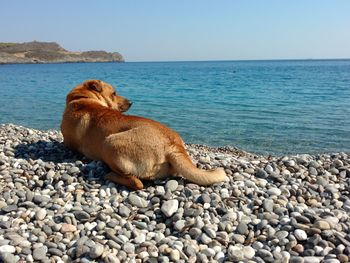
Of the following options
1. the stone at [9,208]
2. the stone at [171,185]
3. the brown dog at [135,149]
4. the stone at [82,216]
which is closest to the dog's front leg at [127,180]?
the brown dog at [135,149]

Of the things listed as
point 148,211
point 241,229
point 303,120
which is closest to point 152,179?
point 148,211

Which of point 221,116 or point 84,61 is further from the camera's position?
point 84,61

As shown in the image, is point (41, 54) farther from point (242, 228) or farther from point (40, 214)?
point (242, 228)

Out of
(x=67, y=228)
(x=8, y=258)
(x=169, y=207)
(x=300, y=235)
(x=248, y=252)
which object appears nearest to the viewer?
(x=8, y=258)

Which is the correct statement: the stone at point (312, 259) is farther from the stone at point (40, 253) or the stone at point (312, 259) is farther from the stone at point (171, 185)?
the stone at point (40, 253)

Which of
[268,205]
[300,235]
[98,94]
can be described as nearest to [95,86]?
[98,94]

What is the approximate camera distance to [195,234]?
4523mm

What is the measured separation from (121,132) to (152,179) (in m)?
0.93

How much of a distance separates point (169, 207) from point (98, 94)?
3.68m

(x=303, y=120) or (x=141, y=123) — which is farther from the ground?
(x=141, y=123)

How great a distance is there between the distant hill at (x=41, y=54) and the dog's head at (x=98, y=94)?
130m

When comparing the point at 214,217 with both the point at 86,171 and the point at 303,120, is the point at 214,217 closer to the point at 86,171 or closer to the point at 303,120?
the point at 86,171

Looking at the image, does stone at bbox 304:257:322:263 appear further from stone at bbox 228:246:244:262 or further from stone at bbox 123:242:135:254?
stone at bbox 123:242:135:254

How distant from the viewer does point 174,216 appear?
15.9 feet
